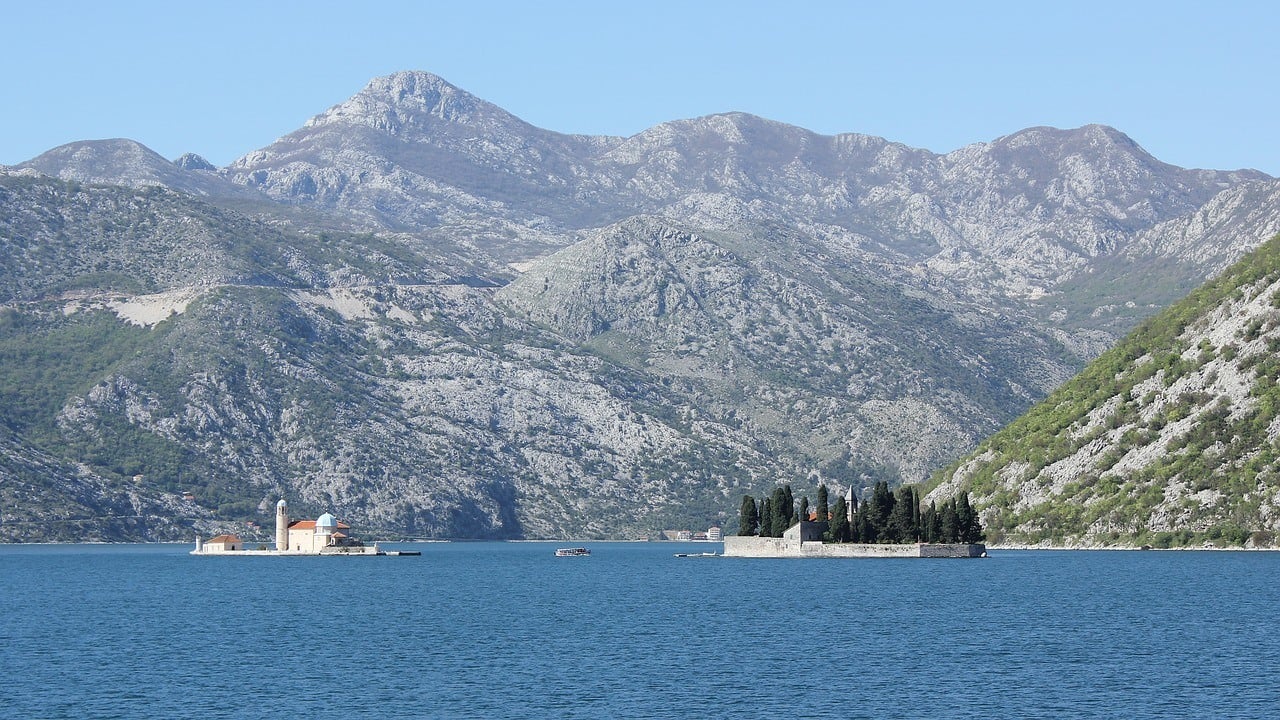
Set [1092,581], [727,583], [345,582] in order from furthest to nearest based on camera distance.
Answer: [345,582]
[727,583]
[1092,581]

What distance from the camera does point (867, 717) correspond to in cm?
8288

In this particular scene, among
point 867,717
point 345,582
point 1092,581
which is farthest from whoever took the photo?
point 345,582

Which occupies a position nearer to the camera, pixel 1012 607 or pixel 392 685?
pixel 392 685

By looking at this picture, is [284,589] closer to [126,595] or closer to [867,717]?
[126,595]

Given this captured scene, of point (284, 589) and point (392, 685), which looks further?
point (284, 589)

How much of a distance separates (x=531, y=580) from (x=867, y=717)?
119 m

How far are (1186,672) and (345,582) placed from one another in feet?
377

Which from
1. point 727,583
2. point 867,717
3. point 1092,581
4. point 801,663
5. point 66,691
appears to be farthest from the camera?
point 727,583

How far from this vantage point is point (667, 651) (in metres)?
110

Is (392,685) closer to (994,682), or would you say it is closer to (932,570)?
(994,682)

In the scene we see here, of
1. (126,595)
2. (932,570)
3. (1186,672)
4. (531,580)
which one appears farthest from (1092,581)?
(126,595)

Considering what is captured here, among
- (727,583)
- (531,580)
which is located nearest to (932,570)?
(727,583)

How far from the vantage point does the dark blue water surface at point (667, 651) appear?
8750 centimetres

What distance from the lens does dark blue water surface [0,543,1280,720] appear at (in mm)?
87500
